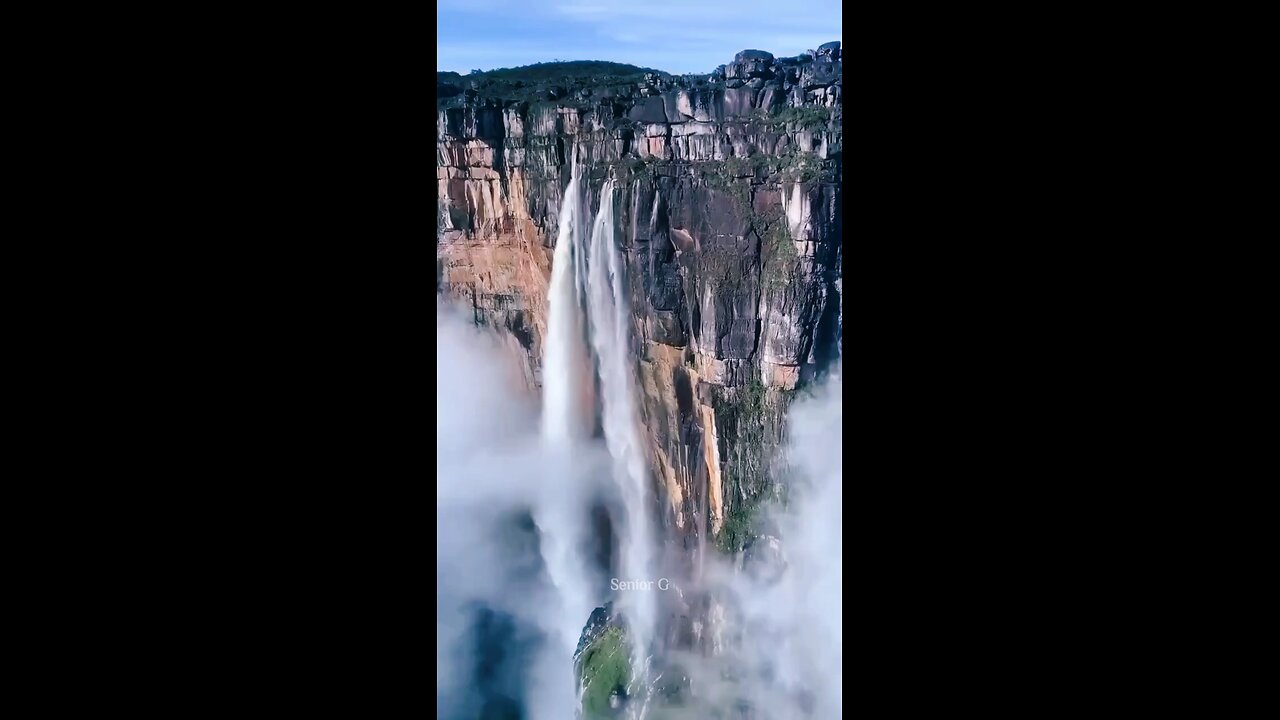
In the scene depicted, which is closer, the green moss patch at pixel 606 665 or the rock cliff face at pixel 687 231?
the rock cliff face at pixel 687 231

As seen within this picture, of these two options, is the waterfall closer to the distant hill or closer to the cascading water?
the cascading water

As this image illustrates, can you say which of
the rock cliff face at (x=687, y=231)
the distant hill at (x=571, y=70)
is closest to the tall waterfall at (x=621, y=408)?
the rock cliff face at (x=687, y=231)

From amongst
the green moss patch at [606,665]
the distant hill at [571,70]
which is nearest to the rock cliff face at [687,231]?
the distant hill at [571,70]

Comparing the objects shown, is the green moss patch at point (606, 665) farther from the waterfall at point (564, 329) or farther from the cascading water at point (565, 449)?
the waterfall at point (564, 329)

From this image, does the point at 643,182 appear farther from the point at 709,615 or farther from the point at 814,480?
the point at 709,615

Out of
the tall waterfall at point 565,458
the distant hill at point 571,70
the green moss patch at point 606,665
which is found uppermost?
the distant hill at point 571,70

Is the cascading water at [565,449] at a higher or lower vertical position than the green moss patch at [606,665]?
higher
